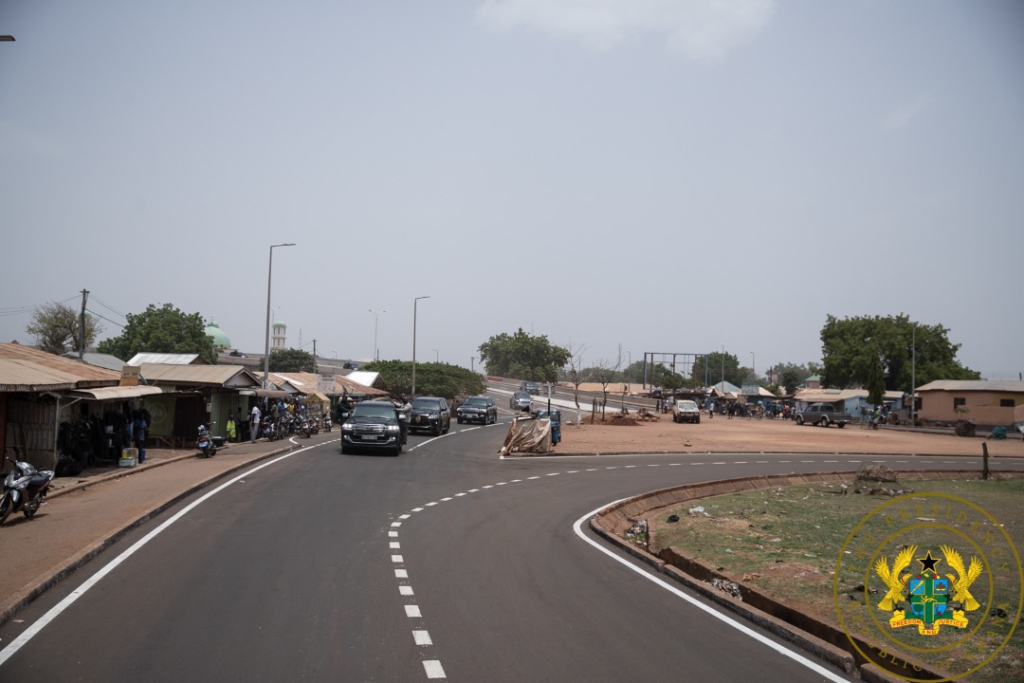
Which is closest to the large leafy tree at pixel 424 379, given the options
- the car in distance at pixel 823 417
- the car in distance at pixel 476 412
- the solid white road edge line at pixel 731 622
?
the car in distance at pixel 476 412

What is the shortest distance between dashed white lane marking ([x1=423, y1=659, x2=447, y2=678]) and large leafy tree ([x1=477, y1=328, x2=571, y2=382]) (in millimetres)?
136393

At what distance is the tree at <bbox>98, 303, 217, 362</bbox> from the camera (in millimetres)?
86062

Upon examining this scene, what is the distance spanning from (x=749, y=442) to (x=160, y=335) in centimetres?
6586

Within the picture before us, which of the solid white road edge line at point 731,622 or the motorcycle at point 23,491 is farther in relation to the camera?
the motorcycle at point 23,491

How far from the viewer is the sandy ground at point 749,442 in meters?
37.4

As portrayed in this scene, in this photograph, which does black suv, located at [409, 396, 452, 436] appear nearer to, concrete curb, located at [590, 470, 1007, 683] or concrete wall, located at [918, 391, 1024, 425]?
concrete curb, located at [590, 470, 1007, 683]

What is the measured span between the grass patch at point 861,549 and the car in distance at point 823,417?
40.6 m

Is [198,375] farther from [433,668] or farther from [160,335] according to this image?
[160,335]

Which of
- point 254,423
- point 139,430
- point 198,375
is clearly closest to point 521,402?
point 254,423

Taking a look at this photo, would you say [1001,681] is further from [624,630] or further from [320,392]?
[320,392]

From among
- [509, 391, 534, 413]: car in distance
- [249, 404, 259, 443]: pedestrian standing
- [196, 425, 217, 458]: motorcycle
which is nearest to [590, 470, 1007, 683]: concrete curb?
[196, 425, 217, 458]: motorcycle

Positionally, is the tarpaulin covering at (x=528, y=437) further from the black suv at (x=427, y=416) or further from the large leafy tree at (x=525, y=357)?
the large leafy tree at (x=525, y=357)

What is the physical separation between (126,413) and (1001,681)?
78.4 feet

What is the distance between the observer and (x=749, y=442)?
4294 centimetres
